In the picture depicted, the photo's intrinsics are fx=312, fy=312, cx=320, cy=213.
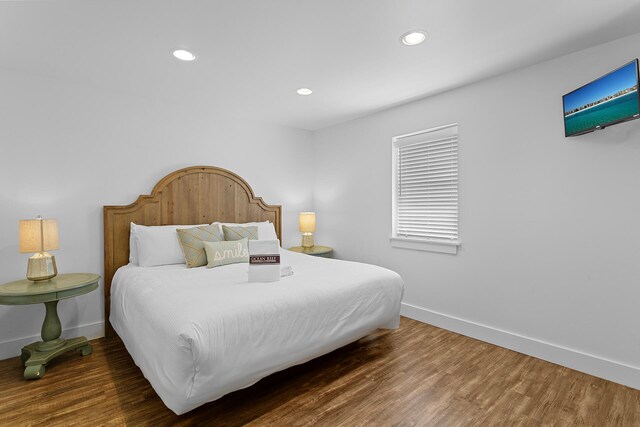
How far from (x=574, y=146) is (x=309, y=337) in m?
2.47

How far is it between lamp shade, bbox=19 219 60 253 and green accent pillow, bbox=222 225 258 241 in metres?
1.44

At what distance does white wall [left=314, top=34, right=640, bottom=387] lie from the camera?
2236 millimetres

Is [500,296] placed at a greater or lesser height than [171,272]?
lesser

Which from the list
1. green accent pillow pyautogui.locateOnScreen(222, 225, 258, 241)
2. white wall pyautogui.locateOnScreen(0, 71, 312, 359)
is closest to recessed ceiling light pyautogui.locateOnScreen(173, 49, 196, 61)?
white wall pyautogui.locateOnScreen(0, 71, 312, 359)

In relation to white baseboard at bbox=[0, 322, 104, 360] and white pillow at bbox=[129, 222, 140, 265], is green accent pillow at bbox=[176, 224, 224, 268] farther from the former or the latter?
white baseboard at bbox=[0, 322, 104, 360]

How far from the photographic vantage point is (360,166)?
419cm

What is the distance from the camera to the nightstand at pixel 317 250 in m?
4.24

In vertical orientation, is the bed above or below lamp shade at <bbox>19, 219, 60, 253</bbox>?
below

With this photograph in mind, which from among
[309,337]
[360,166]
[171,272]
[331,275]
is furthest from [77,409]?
[360,166]

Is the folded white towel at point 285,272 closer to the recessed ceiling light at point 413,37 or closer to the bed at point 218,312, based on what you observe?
the bed at point 218,312

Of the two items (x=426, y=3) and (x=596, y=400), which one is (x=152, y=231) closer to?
(x=426, y=3)

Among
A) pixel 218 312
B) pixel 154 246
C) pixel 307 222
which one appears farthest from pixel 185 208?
pixel 218 312

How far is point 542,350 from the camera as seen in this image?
2582 mm

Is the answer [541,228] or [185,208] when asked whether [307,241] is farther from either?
[541,228]
